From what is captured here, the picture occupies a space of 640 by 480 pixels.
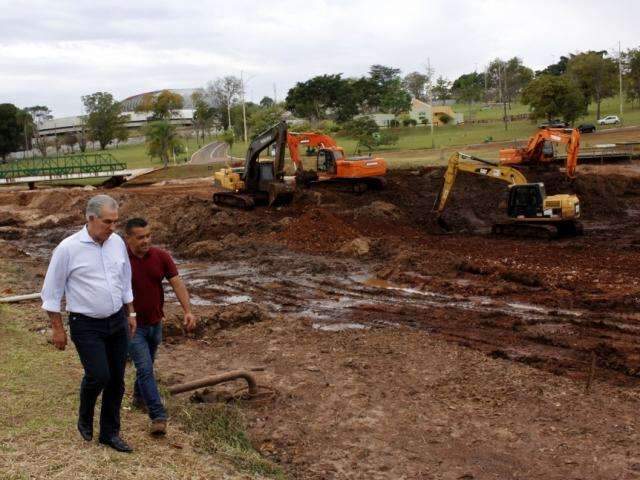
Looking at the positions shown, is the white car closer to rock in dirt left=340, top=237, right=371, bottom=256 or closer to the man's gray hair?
rock in dirt left=340, top=237, right=371, bottom=256

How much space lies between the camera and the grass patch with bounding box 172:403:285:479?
20.3 feet

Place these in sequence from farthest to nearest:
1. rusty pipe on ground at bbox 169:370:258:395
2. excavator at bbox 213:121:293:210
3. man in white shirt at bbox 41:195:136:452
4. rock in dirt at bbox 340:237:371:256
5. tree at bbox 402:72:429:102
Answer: tree at bbox 402:72:429:102 < excavator at bbox 213:121:293:210 < rock in dirt at bbox 340:237:371:256 < rusty pipe on ground at bbox 169:370:258:395 < man in white shirt at bbox 41:195:136:452

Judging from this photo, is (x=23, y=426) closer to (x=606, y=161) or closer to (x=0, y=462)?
(x=0, y=462)

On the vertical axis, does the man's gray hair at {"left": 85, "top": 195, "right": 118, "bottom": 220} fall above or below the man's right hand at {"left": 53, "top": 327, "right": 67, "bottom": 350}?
above

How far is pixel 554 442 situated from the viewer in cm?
696

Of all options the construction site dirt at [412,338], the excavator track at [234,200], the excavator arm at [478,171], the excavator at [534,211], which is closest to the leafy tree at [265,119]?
the excavator track at [234,200]

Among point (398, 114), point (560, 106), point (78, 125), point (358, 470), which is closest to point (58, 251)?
point (358, 470)

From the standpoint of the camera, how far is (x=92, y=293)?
5.36 meters

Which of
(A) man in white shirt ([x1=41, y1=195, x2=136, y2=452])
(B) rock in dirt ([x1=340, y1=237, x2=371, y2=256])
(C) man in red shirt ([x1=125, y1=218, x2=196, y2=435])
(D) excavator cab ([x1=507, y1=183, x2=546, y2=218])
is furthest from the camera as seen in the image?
(D) excavator cab ([x1=507, y1=183, x2=546, y2=218])

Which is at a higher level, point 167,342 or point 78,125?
point 78,125

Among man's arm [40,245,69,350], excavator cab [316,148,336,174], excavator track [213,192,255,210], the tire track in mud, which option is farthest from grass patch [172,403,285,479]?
excavator cab [316,148,336,174]

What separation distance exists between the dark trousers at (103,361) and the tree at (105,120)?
280 feet

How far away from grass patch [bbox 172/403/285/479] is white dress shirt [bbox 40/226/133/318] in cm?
177

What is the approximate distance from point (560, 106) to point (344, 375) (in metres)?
47.0
